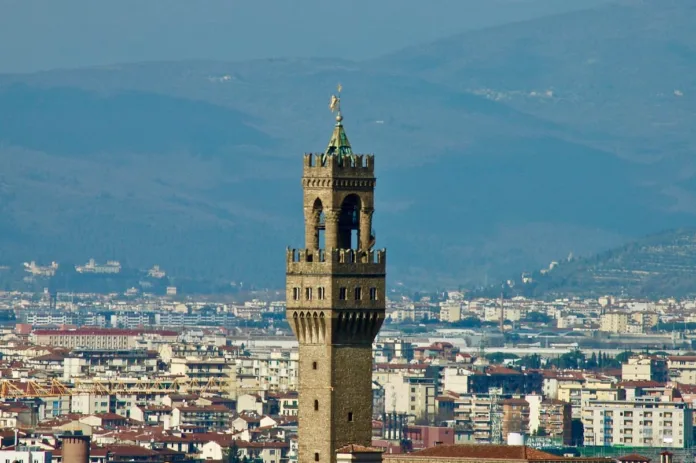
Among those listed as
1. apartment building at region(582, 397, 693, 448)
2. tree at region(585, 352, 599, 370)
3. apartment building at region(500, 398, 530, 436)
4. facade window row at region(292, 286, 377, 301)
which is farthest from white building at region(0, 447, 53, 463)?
tree at region(585, 352, 599, 370)

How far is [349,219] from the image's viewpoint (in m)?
39.0

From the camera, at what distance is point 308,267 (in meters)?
38.7

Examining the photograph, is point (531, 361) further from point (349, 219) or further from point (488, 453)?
point (349, 219)

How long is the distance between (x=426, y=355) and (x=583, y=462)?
115 m

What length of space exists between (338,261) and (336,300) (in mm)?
487

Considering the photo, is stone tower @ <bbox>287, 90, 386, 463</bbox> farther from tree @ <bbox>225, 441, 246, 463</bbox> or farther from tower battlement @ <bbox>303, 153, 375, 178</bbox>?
tree @ <bbox>225, 441, 246, 463</bbox>

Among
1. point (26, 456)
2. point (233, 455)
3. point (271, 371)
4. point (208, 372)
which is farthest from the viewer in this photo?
point (271, 371)

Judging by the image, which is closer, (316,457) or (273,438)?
(316,457)

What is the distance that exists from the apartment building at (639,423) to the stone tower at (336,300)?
5646 cm

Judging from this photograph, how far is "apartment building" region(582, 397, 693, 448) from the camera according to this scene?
318 ft

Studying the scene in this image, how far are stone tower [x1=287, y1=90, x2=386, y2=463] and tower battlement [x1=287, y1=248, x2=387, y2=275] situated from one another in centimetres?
1

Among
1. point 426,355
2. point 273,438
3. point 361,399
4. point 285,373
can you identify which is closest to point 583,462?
point 361,399

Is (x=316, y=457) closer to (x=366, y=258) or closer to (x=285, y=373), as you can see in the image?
(x=366, y=258)

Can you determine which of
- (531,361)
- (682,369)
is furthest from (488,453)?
(531,361)
